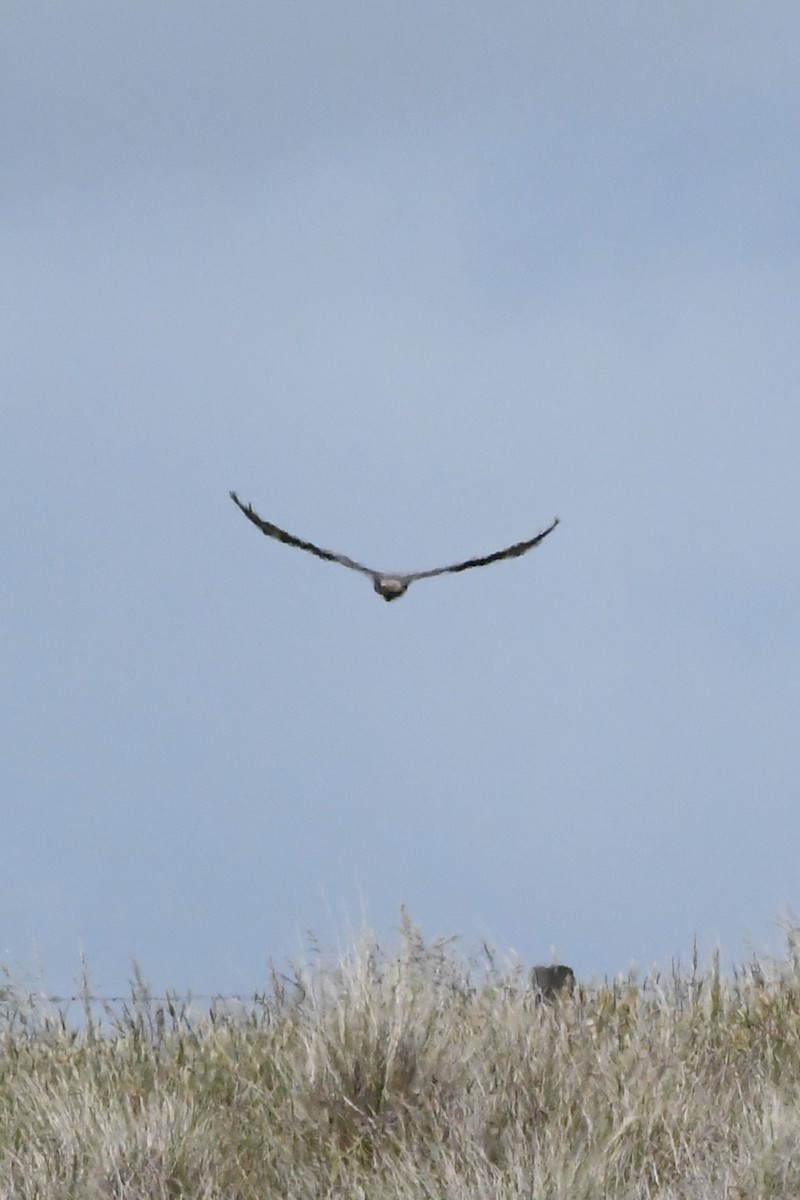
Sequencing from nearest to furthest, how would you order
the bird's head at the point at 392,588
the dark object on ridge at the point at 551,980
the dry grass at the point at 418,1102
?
the dry grass at the point at 418,1102 < the bird's head at the point at 392,588 < the dark object on ridge at the point at 551,980

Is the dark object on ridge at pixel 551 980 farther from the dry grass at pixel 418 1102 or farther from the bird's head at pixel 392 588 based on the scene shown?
the bird's head at pixel 392 588

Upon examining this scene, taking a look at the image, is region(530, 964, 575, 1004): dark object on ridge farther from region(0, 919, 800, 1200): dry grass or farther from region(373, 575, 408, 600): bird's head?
region(373, 575, 408, 600): bird's head

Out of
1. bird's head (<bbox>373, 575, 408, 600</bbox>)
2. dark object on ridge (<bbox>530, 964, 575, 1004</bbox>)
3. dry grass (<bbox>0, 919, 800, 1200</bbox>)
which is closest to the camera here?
dry grass (<bbox>0, 919, 800, 1200</bbox>)

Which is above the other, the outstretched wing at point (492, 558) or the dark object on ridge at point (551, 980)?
the outstretched wing at point (492, 558)

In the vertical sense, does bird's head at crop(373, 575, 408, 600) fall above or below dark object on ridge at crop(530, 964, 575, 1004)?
above

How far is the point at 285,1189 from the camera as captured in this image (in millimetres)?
5965

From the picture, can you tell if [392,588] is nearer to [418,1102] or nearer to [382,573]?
[382,573]

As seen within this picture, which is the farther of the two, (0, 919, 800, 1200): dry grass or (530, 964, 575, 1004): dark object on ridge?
(530, 964, 575, 1004): dark object on ridge

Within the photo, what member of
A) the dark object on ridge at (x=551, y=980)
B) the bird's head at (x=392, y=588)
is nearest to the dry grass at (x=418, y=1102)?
the dark object on ridge at (x=551, y=980)

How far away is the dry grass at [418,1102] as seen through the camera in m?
5.74

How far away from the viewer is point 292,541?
8289 mm

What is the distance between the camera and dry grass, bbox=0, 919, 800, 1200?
574 centimetres

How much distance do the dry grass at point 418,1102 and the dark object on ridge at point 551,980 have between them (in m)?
0.54

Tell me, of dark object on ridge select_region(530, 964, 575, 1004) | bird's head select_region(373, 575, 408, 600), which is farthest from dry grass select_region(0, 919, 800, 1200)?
bird's head select_region(373, 575, 408, 600)
